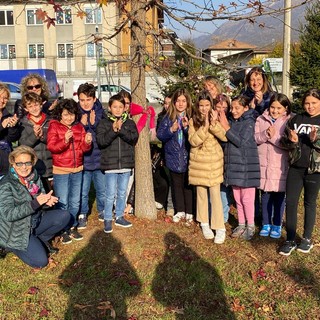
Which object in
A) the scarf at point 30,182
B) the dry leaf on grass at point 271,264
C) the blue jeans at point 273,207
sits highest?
the scarf at point 30,182

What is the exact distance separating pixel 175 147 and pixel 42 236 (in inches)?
Result: 76.1

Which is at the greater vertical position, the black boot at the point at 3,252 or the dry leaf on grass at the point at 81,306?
the black boot at the point at 3,252

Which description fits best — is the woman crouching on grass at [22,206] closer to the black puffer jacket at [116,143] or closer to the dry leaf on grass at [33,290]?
the dry leaf on grass at [33,290]

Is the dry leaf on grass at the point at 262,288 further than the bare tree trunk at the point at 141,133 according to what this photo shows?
No

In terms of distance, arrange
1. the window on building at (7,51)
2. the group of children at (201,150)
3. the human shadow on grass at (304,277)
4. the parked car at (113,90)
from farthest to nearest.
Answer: the window on building at (7,51) → the parked car at (113,90) → the group of children at (201,150) → the human shadow on grass at (304,277)

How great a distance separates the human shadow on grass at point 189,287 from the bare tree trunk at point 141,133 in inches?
35.5

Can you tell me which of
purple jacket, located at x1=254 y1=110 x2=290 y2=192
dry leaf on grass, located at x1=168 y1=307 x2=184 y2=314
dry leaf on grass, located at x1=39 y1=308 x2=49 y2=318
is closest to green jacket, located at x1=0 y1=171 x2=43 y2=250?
dry leaf on grass, located at x1=39 y1=308 x2=49 y2=318

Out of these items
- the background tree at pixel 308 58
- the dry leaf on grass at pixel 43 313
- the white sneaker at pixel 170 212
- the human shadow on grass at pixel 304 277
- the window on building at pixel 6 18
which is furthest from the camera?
the window on building at pixel 6 18

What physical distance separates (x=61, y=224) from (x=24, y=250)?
541mm

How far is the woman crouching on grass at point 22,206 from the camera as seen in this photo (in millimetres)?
4195

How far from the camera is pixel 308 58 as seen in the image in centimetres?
1438

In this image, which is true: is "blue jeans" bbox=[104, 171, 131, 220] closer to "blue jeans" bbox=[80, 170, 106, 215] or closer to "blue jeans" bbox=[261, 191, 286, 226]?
"blue jeans" bbox=[80, 170, 106, 215]

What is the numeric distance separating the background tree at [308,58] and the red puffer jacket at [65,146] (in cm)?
1069

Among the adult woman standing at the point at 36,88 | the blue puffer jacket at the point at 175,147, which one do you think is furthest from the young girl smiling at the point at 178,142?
the adult woman standing at the point at 36,88
